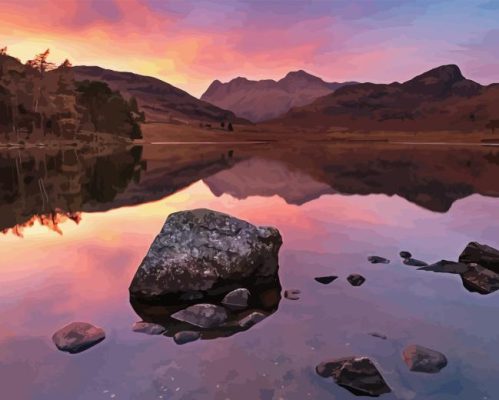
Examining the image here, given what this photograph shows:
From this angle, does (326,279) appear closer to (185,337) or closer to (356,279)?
(356,279)

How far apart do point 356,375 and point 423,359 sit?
1.62m

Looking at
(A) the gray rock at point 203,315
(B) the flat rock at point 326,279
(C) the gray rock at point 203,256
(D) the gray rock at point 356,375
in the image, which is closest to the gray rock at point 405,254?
(B) the flat rock at point 326,279

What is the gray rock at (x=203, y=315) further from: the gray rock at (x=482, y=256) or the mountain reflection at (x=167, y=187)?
the mountain reflection at (x=167, y=187)

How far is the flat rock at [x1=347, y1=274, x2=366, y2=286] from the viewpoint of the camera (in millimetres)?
13867

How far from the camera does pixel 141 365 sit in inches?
351

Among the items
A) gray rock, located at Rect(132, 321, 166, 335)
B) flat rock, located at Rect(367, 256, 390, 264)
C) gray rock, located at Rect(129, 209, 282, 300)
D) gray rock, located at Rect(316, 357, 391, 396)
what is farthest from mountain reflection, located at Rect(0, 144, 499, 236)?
gray rock, located at Rect(316, 357, 391, 396)

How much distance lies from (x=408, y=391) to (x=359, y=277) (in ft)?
20.6

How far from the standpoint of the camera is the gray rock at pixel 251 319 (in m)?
10.7

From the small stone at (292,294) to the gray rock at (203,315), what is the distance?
85.7 inches

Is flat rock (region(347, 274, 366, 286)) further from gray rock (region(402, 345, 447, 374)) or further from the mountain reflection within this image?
the mountain reflection

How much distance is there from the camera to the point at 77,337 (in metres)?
9.96

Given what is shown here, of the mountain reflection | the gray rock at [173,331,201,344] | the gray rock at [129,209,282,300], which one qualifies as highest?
the gray rock at [129,209,282,300]

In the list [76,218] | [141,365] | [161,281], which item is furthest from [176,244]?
[76,218]

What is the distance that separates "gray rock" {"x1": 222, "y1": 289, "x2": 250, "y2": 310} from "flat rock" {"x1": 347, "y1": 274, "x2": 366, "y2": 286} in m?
3.63
